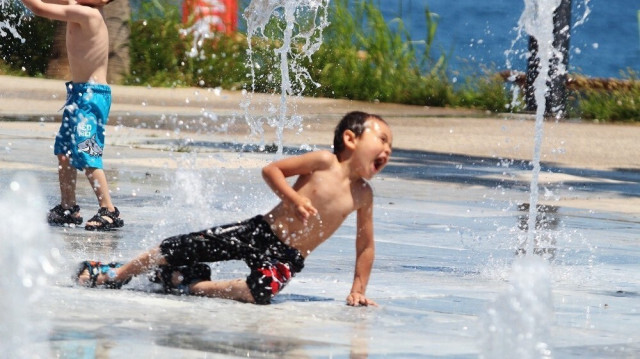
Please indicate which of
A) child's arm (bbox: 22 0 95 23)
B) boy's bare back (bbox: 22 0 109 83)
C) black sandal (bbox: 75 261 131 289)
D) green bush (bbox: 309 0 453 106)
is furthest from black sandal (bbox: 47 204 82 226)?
green bush (bbox: 309 0 453 106)

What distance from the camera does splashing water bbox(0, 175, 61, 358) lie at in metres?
4.67

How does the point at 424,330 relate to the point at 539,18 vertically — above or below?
below

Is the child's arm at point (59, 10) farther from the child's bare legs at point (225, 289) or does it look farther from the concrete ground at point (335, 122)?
the concrete ground at point (335, 122)

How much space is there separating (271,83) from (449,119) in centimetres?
402

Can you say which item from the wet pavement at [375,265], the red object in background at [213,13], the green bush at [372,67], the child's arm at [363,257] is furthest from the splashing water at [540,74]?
the red object in background at [213,13]

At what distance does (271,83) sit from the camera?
21719 millimetres

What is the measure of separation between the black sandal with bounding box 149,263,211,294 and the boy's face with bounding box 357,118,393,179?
0.75 metres

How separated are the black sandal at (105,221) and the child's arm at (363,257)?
209 cm

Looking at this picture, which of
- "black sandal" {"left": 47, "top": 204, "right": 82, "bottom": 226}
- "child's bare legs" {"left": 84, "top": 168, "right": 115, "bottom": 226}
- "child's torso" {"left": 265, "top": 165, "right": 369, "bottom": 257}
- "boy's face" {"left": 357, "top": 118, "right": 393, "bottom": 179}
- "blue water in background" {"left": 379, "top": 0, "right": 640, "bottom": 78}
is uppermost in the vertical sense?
"boy's face" {"left": 357, "top": 118, "right": 393, "bottom": 179}

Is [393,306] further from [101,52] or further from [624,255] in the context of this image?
[101,52]

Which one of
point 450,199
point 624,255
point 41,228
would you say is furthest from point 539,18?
point 41,228

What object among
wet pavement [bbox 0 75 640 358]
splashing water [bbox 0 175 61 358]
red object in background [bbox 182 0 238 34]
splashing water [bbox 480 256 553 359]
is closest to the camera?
splashing water [bbox 0 175 61 358]

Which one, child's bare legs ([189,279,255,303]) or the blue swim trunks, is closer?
child's bare legs ([189,279,255,303])

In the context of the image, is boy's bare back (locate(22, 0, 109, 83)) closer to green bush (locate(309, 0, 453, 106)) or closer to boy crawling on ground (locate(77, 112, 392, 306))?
boy crawling on ground (locate(77, 112, 392, 306))
